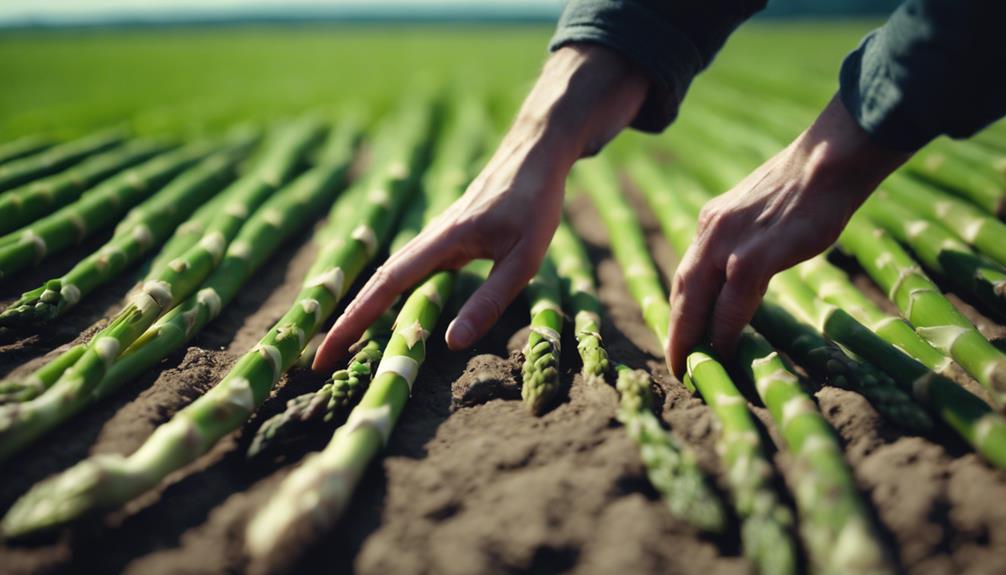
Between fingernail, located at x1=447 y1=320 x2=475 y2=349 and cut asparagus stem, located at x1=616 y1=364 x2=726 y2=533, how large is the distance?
703 mm

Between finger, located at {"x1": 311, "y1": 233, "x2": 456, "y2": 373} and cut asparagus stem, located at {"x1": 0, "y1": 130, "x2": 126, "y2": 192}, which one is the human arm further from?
cut asparagus stem, located at {"x1": 0, "y1": 130, "x2": 126, "y2": 192}

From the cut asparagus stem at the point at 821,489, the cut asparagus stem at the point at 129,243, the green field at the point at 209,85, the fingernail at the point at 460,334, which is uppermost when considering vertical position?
the green field at the point at 209,85

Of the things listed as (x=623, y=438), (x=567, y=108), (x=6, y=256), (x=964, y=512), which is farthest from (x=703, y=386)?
(x=6, y=256)

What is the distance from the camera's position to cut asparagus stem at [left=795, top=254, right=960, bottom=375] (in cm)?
287

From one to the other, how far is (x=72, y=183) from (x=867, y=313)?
15.9ft

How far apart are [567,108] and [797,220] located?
4.13 feet

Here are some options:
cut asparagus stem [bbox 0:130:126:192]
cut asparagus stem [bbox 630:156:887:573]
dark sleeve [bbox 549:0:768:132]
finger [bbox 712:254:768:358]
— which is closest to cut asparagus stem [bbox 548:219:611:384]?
finger [bbox 712:254:768:358]

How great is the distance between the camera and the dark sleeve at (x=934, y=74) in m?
2.15

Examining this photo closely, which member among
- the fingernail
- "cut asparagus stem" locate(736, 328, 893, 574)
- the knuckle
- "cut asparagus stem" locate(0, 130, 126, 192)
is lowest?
"cut asparagus stem" locate(736, 328, 893, 574)

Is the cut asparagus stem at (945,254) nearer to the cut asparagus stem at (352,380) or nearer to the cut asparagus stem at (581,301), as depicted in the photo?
the cut asparagus stem at (581,301)

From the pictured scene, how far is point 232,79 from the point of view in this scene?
14.4m

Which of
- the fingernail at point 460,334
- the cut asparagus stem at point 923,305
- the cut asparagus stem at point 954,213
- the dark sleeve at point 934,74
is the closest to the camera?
the dark sleeve at point 934,74

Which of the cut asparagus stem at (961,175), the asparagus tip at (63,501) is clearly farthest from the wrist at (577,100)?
the cut asparagus stem at (961,175)

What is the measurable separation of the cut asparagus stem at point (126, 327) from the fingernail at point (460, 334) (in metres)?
1.34
